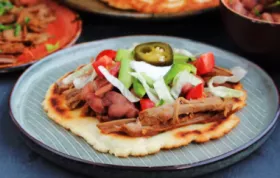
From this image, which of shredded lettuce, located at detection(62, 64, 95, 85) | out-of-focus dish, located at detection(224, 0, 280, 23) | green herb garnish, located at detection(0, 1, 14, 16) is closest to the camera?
shredded lettuce, located at detection(62, 64, 95, 85)

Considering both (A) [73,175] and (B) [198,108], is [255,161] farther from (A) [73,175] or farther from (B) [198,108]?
(A) [73,175]

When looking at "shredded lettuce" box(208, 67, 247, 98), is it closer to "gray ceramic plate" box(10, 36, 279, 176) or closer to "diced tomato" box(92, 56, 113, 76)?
"gray ceramic plate" box(10, 36, 279, 176)

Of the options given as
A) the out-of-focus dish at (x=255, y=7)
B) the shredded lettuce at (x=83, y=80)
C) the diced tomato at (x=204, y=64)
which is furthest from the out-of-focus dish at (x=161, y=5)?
the shredded lettuce at (x=83, y=80)

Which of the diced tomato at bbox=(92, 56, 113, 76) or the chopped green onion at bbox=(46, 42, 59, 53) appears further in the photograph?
the chopped green onion at bbox=(46, 42, 59, 53)

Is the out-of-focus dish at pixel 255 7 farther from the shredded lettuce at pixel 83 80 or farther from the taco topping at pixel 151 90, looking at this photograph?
the shredded lettuce at pixel 83 80

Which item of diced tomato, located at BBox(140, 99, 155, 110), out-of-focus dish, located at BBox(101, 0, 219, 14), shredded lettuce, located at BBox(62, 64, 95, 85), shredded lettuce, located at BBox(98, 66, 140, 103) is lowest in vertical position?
shredded lettuce, located at BBox(62, 64, 95, 85)

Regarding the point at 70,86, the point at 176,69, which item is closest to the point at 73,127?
the point at 70,86

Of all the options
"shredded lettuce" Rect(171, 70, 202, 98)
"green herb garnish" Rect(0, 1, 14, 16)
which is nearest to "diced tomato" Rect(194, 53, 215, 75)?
"shredded lettuce" Rect(171, 70, 202, 98)
